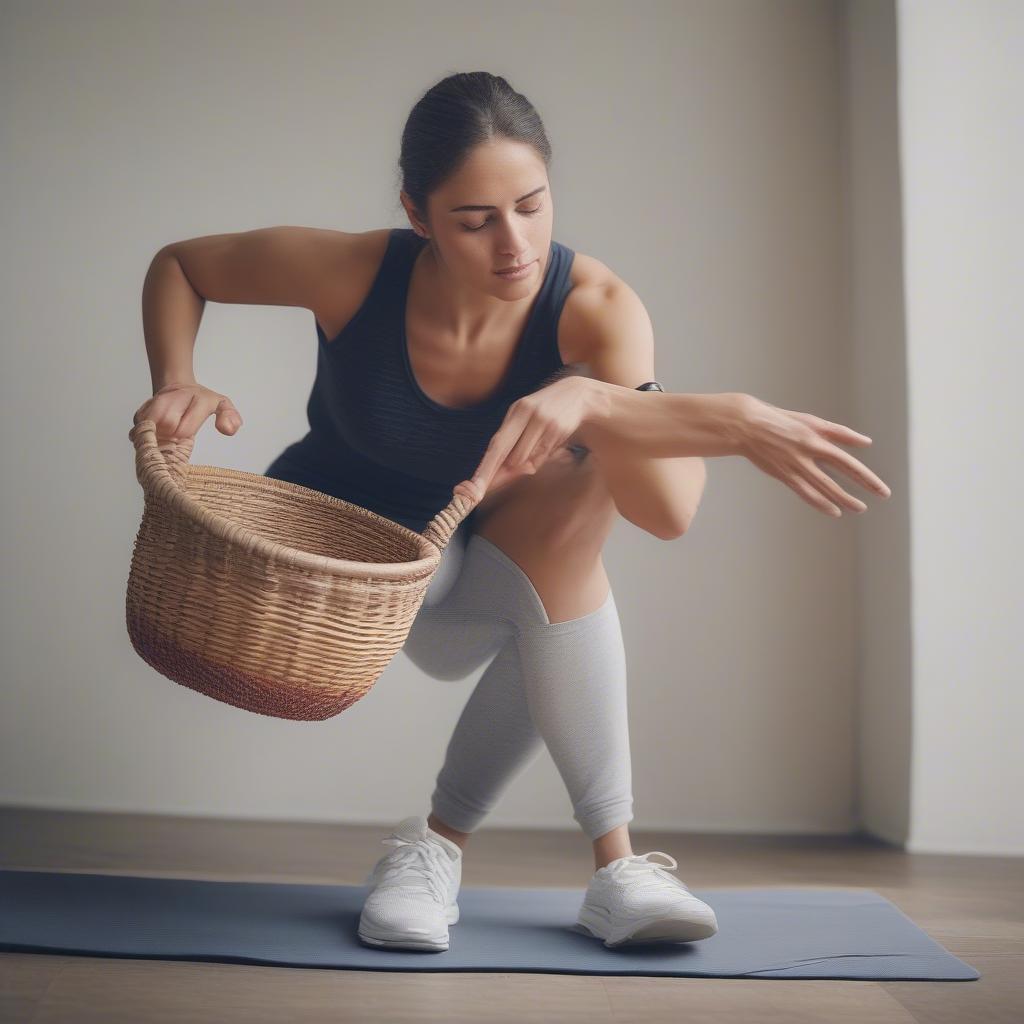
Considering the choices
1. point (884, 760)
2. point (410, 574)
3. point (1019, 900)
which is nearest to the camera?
point (410, 574)

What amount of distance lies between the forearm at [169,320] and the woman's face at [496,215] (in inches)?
13.2

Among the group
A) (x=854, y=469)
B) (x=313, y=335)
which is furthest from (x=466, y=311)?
(x=313, y=335)

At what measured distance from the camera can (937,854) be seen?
197 centimetres

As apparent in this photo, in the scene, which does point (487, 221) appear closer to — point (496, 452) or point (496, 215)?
point (496, 215)

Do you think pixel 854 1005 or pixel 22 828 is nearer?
pixel 854 1005

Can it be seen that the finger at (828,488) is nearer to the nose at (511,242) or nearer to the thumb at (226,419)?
the nose at (511,242)

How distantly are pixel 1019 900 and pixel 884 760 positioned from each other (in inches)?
21.7

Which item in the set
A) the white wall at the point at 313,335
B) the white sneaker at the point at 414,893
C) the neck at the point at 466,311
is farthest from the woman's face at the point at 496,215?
the white wall at the point at 313,335

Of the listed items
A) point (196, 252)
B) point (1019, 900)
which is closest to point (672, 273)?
point (196, 252)

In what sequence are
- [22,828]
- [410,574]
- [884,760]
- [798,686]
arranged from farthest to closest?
[798,686], [884,760], [22,828], [410,574]

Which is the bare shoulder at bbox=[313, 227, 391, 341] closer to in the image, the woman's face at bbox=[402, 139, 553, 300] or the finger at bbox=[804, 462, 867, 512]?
the woman's face at bbox=[402, 139, 553, 300]

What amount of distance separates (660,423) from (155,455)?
481 millimetres

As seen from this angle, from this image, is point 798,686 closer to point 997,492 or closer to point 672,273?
point 997,492

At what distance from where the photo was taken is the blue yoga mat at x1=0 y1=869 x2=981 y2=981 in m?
1.15
